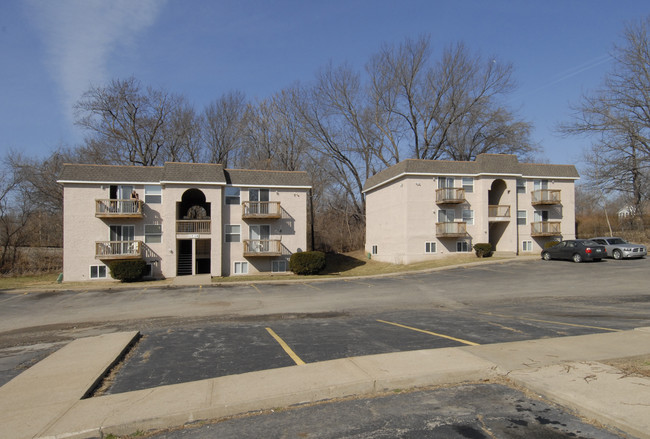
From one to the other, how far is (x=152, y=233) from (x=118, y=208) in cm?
284

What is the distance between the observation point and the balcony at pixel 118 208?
2900 centimetres

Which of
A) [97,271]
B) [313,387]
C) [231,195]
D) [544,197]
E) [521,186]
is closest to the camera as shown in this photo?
[313,387]

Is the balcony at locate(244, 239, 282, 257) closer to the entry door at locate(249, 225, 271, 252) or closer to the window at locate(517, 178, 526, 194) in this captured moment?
the entry door at locate(249, 225, 271, 252)

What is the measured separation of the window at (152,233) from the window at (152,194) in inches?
69.8

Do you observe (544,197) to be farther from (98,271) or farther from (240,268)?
(98,271)

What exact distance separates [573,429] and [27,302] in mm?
22694

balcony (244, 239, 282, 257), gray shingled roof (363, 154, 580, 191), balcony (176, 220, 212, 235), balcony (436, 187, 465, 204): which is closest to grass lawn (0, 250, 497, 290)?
balcony (244, 239, 282, 257)

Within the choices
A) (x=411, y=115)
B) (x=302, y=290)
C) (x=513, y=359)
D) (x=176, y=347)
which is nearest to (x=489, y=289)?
(x=302, y=290)

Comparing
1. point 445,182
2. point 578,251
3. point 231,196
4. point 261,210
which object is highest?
point 445,182

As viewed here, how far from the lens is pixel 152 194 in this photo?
30578 millimetres

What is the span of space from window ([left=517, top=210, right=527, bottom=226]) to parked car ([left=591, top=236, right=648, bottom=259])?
7.05 meters

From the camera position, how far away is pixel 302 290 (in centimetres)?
2200

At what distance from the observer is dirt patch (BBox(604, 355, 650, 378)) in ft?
18.5

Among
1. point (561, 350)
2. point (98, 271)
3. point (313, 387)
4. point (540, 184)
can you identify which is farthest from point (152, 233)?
point (540, 184)
